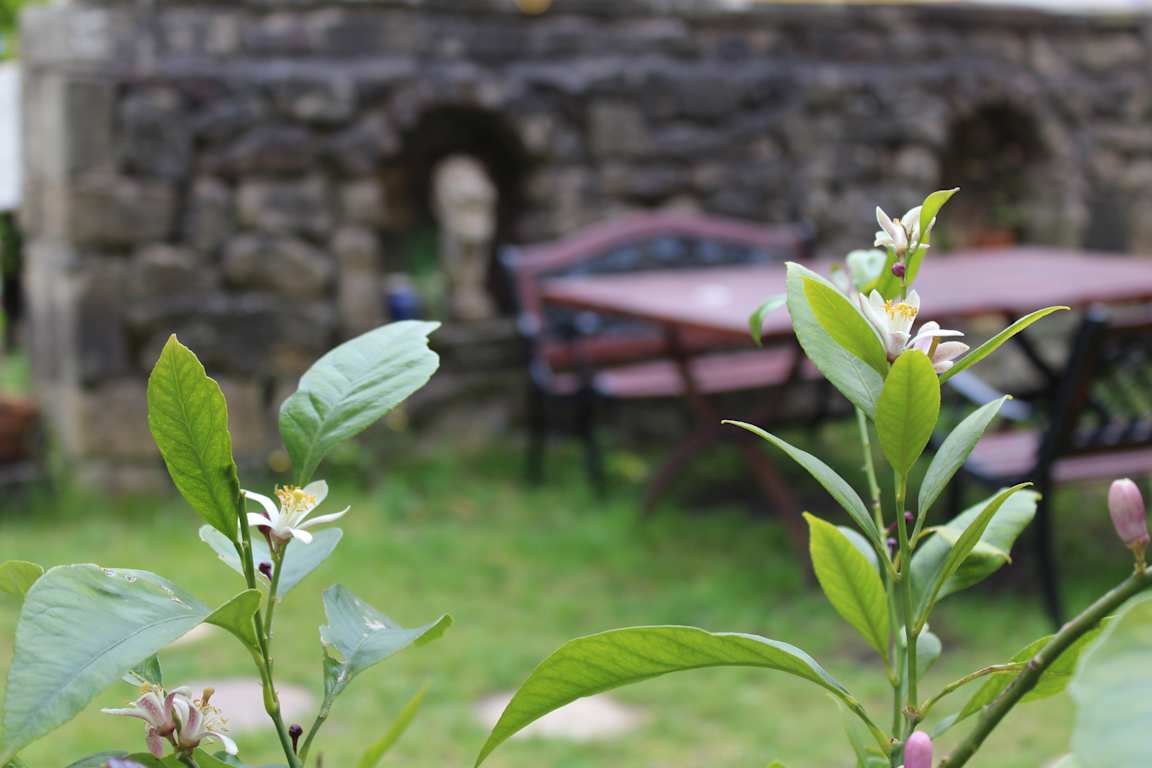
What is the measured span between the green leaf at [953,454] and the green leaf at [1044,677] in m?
0.08

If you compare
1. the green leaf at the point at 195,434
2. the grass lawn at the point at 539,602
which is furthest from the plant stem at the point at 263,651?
the grass lawn at the point at 539,602

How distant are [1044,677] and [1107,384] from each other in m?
3.03

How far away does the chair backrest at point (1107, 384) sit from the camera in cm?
303

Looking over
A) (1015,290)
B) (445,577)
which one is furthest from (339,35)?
(1015,290)

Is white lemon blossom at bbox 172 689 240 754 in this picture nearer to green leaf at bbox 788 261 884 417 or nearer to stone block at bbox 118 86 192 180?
green leaf at bbox 788 261 884 417

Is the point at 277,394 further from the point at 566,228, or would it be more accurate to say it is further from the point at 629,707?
the point at 629,707

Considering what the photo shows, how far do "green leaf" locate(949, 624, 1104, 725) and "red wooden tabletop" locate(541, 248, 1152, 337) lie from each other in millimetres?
2567

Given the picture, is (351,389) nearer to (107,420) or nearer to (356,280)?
(107,420)

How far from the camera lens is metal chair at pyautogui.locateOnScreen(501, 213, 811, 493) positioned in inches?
183

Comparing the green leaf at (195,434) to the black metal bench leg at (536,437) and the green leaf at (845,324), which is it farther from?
the black metal bench leg at (536,437)

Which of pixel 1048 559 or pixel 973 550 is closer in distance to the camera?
pixel 973 550

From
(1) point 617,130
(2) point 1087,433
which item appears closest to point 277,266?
(1) point 617,130

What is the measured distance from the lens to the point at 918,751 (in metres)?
0.55

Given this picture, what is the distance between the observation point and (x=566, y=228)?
17.3 ft
